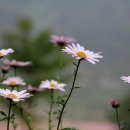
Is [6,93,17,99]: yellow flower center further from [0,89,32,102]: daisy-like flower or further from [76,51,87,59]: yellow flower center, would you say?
[76,51,87,59]: yellow flower center

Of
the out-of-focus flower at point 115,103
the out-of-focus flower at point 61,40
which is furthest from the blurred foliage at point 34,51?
the out-of-focus flower at point 115,103

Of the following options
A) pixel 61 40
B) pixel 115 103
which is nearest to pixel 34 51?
pixel 61 40

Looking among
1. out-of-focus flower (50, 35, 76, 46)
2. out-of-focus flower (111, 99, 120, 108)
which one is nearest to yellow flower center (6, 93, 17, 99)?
out-of-focus flower (111, 99, 120, 108)

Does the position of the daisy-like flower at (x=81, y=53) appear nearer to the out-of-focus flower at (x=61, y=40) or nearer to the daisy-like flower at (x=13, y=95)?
the daisy-like flower at (x=13, y=95)

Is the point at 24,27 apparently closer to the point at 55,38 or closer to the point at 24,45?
the point at 24,45

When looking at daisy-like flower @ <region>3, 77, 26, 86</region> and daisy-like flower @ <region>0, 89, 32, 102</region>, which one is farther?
daisy-like flower @ <region>3, 77, 26, 86</region>

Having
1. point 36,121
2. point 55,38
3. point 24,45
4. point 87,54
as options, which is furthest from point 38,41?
point 87,54
